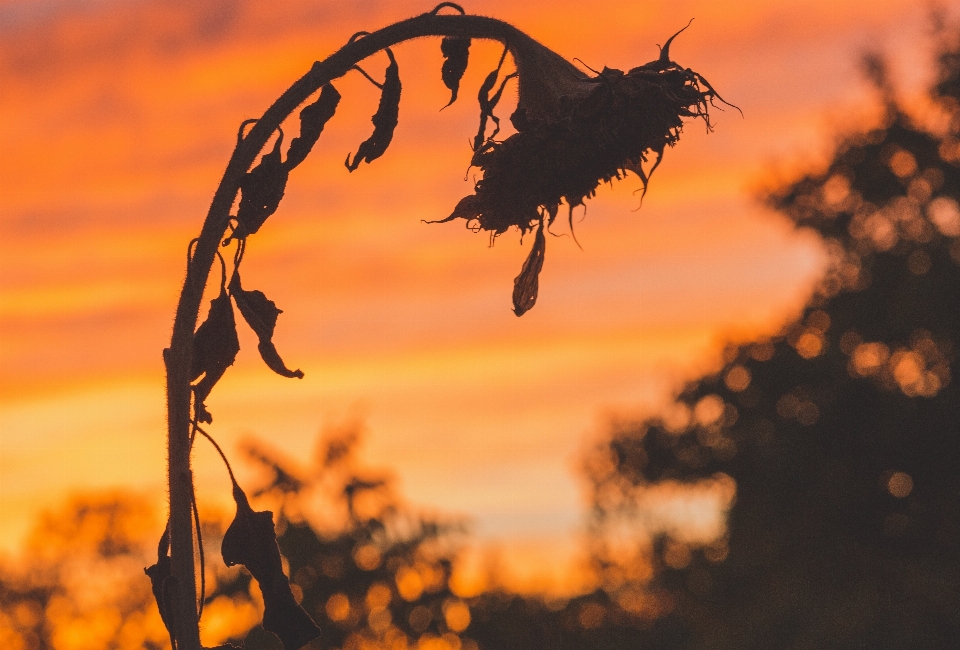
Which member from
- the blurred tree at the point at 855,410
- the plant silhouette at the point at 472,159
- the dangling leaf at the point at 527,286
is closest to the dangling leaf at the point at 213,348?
the plant silhouette at the point at 472,159

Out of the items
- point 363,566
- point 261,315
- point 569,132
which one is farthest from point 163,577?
point 363,566

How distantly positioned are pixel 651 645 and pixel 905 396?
11.3 m

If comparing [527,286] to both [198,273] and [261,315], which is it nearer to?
[261,315]

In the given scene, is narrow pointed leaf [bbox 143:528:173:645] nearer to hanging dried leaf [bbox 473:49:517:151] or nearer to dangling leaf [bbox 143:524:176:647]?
dangling leaf [bbox 143:524:176:647]

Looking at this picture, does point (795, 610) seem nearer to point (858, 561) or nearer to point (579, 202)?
point (858, 561)

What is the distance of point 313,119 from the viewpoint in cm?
354

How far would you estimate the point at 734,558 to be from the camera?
120 ft

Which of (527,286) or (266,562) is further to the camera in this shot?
(527,286)

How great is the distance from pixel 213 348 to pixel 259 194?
0.41m

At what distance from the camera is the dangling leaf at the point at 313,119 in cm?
353

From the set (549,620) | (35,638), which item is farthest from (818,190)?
(35,638)

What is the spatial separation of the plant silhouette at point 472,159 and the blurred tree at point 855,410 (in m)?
30.9

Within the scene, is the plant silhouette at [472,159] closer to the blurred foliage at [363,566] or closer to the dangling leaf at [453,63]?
the dangling leaf at [453,63]

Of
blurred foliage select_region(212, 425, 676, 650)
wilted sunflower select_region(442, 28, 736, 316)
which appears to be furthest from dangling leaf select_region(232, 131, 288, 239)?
blurred foliage select_region(212, 425, 676, 650)
